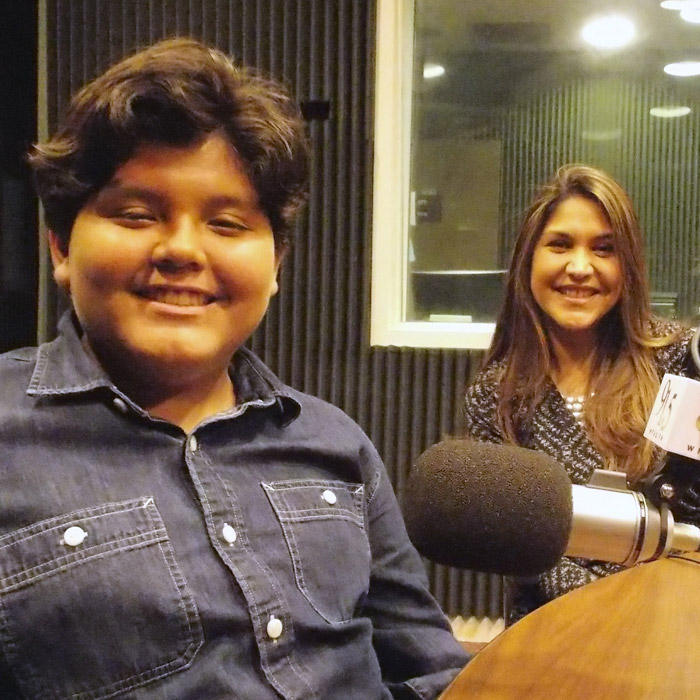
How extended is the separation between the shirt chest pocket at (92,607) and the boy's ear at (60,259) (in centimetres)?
27

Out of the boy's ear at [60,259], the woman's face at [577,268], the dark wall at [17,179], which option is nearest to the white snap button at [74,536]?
the boy's ear at [60,259]

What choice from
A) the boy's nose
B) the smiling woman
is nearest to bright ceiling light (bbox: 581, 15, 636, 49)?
the smiling woman

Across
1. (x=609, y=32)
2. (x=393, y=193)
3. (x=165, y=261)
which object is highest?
(x=609, y=32)

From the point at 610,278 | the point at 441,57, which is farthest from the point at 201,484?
the point at 441,57

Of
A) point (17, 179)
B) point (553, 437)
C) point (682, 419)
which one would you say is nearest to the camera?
point (682, 419)

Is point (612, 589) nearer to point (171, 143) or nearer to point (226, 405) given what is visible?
point (226, 405)

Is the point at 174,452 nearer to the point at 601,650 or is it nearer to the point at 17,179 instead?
the point at 601,650

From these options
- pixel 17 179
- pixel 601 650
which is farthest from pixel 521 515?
pixel 17 179

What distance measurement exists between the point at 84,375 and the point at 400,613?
49cm

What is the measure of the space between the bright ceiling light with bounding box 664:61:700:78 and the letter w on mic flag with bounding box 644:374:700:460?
2.45 metres

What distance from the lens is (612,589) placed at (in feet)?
3.06

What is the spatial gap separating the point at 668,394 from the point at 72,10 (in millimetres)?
2739

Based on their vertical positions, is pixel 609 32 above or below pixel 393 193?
above

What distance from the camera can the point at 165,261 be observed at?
2.60 ft
